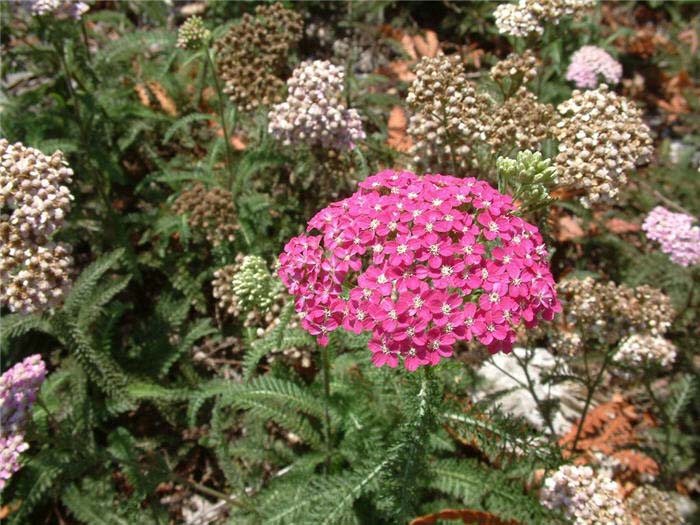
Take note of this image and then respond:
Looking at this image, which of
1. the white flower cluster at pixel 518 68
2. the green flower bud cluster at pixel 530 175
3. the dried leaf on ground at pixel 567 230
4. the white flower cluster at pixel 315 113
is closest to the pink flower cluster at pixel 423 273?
the green flower bud cluster at pixel 530 175

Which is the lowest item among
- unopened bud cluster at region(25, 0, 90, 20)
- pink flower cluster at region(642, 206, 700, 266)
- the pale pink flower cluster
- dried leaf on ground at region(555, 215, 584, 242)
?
dried leaf on ground at region(555, 215, 584, 242)

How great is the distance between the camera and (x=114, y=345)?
4.83 metres

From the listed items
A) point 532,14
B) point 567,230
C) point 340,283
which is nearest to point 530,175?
point 340,283

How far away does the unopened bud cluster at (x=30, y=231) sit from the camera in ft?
10.3

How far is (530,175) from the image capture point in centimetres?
278

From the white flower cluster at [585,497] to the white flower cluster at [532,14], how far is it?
8.85 feet

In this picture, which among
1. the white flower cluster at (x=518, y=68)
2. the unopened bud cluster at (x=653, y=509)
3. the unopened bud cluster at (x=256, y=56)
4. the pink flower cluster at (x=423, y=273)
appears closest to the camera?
the pink flower cluster at (x=423, y=273)

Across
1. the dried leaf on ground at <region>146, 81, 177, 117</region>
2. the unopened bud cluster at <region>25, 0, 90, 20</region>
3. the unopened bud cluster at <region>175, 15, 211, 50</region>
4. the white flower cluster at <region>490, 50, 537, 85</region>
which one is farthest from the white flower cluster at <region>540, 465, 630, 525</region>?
the dried leaf on ground at <region>146, 81, 177, 117</region>

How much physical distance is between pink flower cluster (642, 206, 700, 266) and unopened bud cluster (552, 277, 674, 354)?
56 centimetres

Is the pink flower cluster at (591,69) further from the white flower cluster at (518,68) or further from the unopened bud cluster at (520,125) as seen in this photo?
the unopened bud cluster at (520,125)

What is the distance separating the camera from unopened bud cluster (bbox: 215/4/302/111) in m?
4.54

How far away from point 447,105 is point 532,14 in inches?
37.7

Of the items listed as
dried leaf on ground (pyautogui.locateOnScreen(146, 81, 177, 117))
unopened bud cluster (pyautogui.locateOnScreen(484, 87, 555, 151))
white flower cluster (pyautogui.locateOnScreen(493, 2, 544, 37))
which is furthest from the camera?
dried leaf on ground (pyautogui.locateOnScreen(146, 81, 177, 117))

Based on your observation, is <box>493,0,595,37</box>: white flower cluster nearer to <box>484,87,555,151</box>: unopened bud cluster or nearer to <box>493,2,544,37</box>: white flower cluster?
<box>493,2,544,37</box>: white flower cluster
